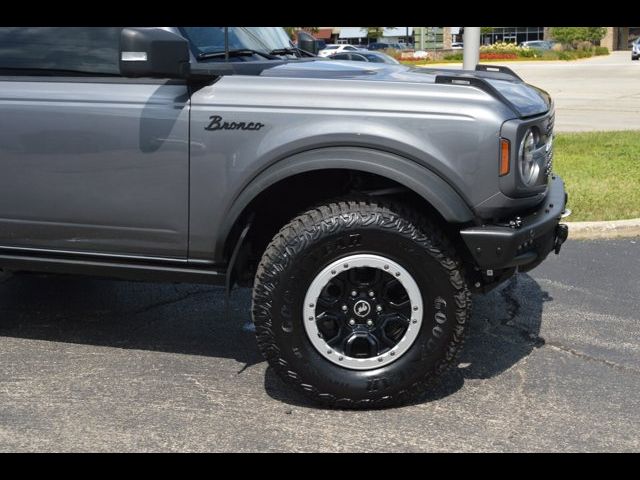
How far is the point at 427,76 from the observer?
4.05 meters

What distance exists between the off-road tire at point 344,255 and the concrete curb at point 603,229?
11.0 feet

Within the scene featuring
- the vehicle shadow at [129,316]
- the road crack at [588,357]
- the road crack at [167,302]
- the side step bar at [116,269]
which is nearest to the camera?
the side step bar at [116,269]

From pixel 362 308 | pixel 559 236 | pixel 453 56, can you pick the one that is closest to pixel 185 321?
pixel 362 308

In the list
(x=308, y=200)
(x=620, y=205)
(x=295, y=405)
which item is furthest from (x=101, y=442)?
(x=620, y=205)

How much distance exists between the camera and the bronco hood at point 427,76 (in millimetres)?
3715

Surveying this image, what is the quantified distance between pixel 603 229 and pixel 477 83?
357 centimetres

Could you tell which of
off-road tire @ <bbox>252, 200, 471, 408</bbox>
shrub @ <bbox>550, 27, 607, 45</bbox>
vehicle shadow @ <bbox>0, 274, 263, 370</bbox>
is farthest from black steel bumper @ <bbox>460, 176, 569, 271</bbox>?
shrub @ <bbox>550, 27, 607, 45</bbox>

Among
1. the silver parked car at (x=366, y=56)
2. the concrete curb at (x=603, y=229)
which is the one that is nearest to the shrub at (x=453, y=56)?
the silver parked car at (x=366, y=56)

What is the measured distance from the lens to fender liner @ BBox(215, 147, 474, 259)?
3572 millimetres

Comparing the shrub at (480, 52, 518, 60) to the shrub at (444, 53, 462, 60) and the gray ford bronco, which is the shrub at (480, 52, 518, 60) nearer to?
the shrub at (444, 53, 462, 60)

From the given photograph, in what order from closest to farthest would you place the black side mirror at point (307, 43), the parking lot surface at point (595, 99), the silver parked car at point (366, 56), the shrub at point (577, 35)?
the black side mirror at point (307, 43)
the silver parked car at point (366, 56)
the parking lot surface at point (595, 99)
the shrub at point (577, 35)

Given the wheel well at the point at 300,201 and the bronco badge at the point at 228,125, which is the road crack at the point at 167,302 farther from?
the bronco badge at the point at 228,125

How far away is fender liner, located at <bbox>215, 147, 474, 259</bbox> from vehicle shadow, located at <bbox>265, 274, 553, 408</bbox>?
734mm
